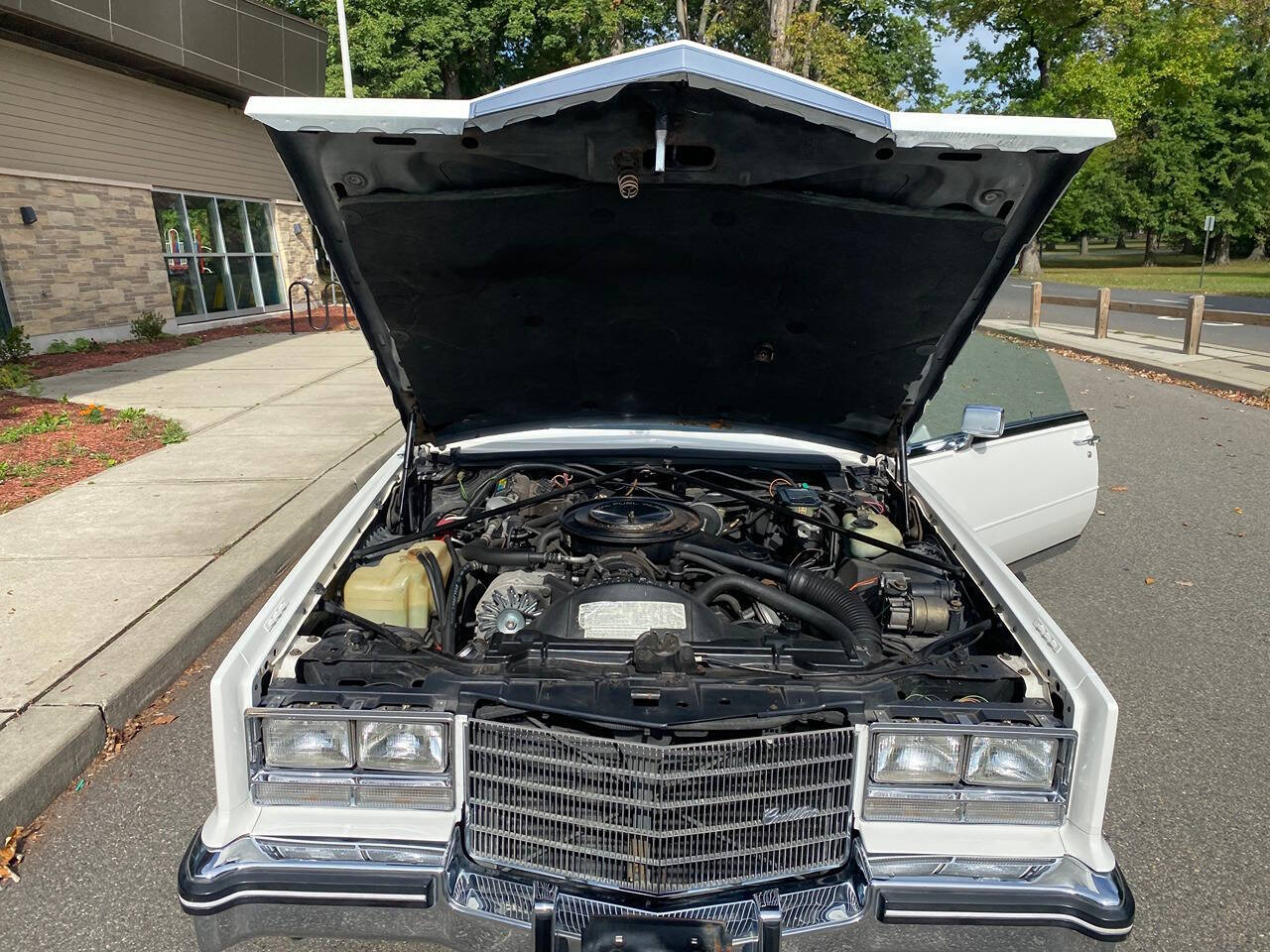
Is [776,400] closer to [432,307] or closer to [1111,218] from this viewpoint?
[432,307]

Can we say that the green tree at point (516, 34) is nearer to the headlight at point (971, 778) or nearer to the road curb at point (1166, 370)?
the road curb at point (1166, 370)

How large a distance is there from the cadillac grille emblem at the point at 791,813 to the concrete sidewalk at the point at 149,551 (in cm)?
251

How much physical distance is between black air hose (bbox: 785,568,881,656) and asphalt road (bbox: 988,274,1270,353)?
1030cm

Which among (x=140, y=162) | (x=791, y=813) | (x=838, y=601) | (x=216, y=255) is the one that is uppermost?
(x=140, y=162)

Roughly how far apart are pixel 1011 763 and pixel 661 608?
100 centimetres

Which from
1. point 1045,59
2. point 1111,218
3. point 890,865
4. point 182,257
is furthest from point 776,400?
point 1111,218

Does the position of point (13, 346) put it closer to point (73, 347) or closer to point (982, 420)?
point (73, 347)

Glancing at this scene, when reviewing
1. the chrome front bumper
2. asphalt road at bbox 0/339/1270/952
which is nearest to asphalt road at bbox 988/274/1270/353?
asphalt road at bbox 0/339/1270/952

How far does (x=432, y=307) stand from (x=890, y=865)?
227 centimetres

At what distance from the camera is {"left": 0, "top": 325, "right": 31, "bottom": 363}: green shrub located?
432 inches

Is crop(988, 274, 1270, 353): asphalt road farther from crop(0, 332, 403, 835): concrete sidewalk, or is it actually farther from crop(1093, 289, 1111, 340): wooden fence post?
crop(0, 332, 403, 835): concrete sidewalk

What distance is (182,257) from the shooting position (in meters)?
15.5

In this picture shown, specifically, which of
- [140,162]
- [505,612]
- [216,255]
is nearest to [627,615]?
[505,612]

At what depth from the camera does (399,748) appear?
2062 mm
